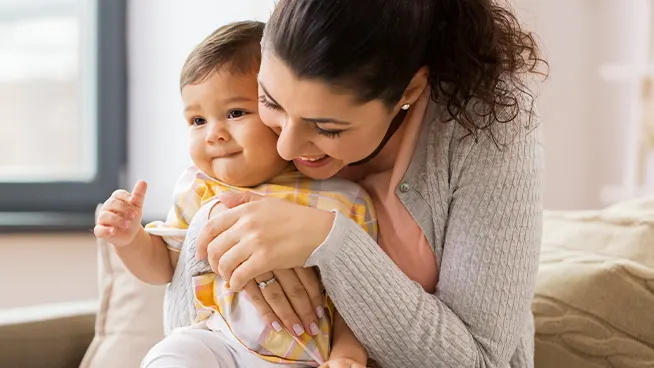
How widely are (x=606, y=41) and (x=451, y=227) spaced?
1.99 metres

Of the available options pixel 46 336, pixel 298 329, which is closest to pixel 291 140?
pixel 298 329

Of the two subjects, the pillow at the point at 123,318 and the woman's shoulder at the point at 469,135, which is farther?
the pillow at the point at 123,318

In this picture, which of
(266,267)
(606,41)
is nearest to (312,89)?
(266,267)

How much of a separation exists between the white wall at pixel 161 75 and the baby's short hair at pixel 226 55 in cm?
115

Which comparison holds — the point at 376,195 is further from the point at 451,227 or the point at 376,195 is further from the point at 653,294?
the point at 653,294

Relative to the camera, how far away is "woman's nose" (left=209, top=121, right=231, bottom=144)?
1.33 m

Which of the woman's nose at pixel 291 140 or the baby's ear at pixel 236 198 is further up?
the woman's nose at pixel 291 140

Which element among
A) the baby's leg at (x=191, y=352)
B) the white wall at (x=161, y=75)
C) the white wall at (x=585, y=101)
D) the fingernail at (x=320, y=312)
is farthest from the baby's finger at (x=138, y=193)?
the white wall at (x=585, y=101)

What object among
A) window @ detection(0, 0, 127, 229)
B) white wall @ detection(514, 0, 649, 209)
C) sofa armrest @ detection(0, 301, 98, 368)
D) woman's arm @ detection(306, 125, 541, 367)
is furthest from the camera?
white wall @ detection(514, 0, 649, 209)

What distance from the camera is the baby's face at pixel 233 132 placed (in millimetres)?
1327

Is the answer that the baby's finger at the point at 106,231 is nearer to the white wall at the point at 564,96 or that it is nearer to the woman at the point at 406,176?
the woman at the point at 406,176

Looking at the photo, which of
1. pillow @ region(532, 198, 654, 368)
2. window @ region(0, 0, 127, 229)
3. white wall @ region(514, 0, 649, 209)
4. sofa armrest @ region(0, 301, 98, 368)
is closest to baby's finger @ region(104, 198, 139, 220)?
sofa armrest @ region(0, 301, 98, 368)

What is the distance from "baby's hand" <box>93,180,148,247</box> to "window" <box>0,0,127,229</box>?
4.80ft

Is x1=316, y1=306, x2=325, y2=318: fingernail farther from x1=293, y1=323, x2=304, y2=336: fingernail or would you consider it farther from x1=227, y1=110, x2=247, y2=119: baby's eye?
x1=227, y1=110, x2=247, y2=119: baby's eye
